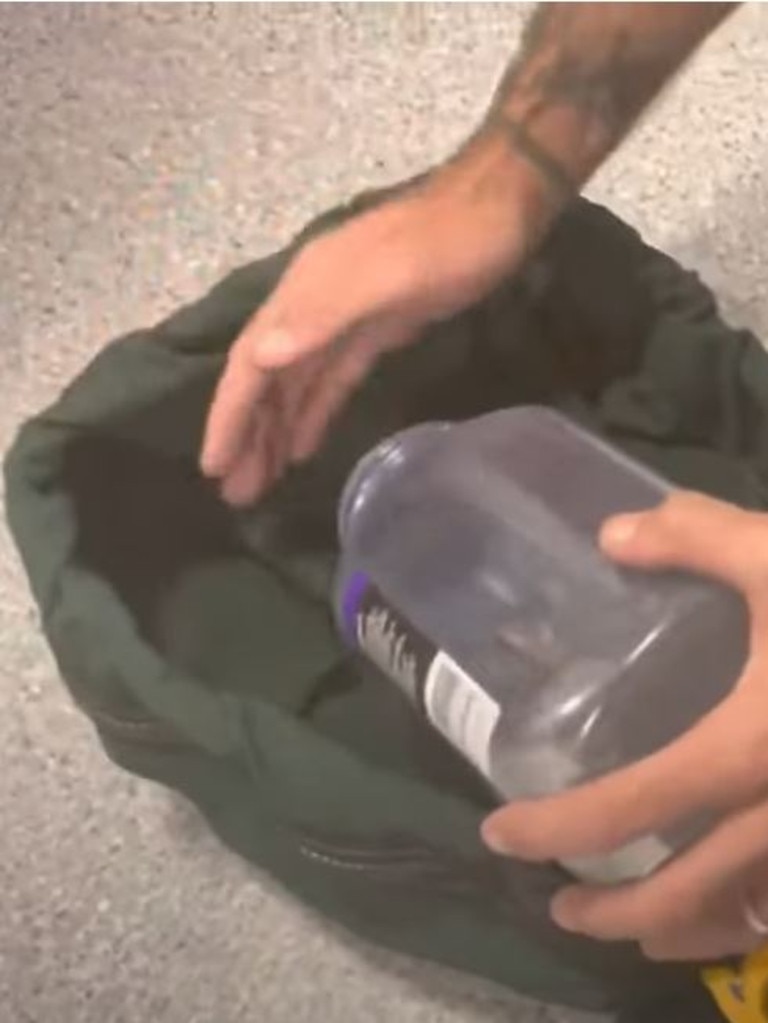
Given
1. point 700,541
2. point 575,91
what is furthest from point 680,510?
point 575,91

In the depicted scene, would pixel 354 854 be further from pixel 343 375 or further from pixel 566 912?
pixel 343 375

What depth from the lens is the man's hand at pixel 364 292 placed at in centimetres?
78

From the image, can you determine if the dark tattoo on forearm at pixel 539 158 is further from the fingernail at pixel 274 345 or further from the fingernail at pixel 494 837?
the fingernail at pixel 494 837

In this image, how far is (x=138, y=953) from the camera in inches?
35.9

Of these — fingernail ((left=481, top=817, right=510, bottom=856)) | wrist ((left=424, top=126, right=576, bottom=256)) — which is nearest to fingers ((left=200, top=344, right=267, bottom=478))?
wrist ((left=424, top=126, right=576, bottom=256))

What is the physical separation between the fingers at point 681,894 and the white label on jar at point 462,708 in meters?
0.06

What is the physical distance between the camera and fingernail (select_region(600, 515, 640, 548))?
0.70m

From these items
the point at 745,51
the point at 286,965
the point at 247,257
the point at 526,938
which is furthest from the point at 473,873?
the point at 745,51

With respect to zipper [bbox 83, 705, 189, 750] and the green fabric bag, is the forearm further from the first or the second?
zipper [bbox 83, 705, 189, 750]

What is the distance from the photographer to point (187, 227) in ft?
3.79

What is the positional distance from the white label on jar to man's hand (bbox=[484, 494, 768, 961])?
6 cm

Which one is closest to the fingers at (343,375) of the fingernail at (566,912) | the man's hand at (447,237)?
the man's hand at (447,237)

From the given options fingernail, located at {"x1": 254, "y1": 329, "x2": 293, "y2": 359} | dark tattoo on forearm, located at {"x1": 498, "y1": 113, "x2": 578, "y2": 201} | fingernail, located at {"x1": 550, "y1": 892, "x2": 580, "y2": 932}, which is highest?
dark tattoo on forearm, located at {"x1": 498, "y1": 113, "x2": 578, "y2": 201}

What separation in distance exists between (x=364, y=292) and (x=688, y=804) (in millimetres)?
262
